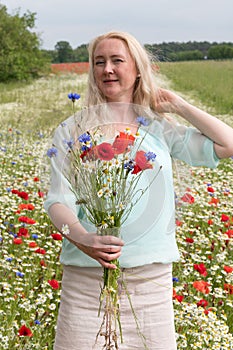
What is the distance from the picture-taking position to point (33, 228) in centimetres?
481

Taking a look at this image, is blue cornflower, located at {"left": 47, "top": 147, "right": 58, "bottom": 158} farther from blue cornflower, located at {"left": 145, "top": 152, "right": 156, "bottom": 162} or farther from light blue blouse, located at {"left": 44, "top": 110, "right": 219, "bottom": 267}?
blue cornflower, located at {"left": 145, "top": 152, "right": 156, "bottom": 162}

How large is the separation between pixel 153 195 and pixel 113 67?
1.79ft

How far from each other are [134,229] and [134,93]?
0.68 m

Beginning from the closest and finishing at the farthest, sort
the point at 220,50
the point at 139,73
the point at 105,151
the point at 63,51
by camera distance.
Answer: the point at 105,151 → the point at 139,73 → the point at 220,50 → the point at 63,51

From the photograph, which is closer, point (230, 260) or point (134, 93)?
point (134, 93)

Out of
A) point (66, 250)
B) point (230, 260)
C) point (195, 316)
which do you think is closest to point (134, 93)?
point (66, 250)

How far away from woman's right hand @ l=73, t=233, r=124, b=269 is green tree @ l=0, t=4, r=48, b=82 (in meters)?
32.3

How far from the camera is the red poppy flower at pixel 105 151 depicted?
198 cm

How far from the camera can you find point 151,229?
2180 mm

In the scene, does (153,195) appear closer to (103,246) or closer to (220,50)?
(103,246)

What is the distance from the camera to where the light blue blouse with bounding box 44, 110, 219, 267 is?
2.13 m

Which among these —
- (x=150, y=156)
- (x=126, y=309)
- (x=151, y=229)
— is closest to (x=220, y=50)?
→ (x=126, y=309)

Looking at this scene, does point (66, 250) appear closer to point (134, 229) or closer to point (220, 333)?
point (134, 229)

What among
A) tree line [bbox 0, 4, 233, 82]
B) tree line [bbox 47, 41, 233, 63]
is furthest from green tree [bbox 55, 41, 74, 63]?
tree line [bbox 0, 4, 233, 82]
